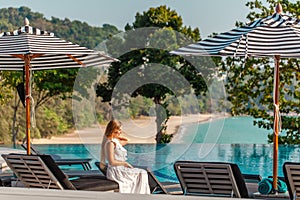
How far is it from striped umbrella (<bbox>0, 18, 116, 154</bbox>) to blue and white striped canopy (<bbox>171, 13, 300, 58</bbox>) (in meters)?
1.35

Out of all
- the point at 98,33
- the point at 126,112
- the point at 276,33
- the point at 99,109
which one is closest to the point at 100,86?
the point at 126,112

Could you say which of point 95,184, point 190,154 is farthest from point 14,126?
point 95,184

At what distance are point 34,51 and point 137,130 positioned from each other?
15.7 metres

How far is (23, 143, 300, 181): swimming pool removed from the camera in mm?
12203

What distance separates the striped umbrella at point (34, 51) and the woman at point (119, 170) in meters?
0.93

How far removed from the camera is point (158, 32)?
18281mm

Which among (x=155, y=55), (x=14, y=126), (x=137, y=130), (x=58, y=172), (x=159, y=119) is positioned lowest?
(x=137, y=130)

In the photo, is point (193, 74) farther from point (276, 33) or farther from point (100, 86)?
point (276, 33)

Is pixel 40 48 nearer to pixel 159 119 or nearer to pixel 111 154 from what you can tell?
pixel 111 154

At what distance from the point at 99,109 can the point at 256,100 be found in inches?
388

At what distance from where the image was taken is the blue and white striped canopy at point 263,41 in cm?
547

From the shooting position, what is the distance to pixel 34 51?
19.6 ft

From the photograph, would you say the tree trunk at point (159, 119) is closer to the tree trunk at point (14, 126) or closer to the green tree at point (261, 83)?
the green tree at point (261, 83)

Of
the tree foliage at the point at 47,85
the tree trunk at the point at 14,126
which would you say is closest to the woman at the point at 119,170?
the tree foliage at the point at 47,85
